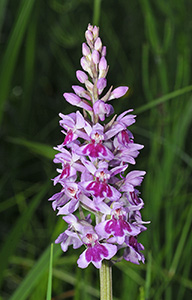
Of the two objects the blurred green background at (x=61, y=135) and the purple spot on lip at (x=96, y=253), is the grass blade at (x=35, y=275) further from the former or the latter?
the purple spot on lip at (x=96, y=253)

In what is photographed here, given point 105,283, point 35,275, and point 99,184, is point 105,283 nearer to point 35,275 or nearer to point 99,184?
point 99,184

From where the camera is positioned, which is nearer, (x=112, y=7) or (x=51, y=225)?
(x=51, y=225)

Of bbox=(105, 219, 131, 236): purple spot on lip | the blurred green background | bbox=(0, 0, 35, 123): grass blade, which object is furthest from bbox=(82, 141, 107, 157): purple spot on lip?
bbox=(0, 0, 35, 123): grass blade

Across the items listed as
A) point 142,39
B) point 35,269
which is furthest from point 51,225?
point 142,39

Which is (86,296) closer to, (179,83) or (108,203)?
(108,203)

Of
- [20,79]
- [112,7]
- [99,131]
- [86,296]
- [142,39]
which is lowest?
[86,296]

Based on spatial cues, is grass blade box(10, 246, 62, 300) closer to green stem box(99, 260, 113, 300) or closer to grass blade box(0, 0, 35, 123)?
green stem box(99, 260, 113, 300)

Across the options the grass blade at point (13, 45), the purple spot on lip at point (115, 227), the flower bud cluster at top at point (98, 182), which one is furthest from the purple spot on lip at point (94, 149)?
the grass blade at point (13, 45)
